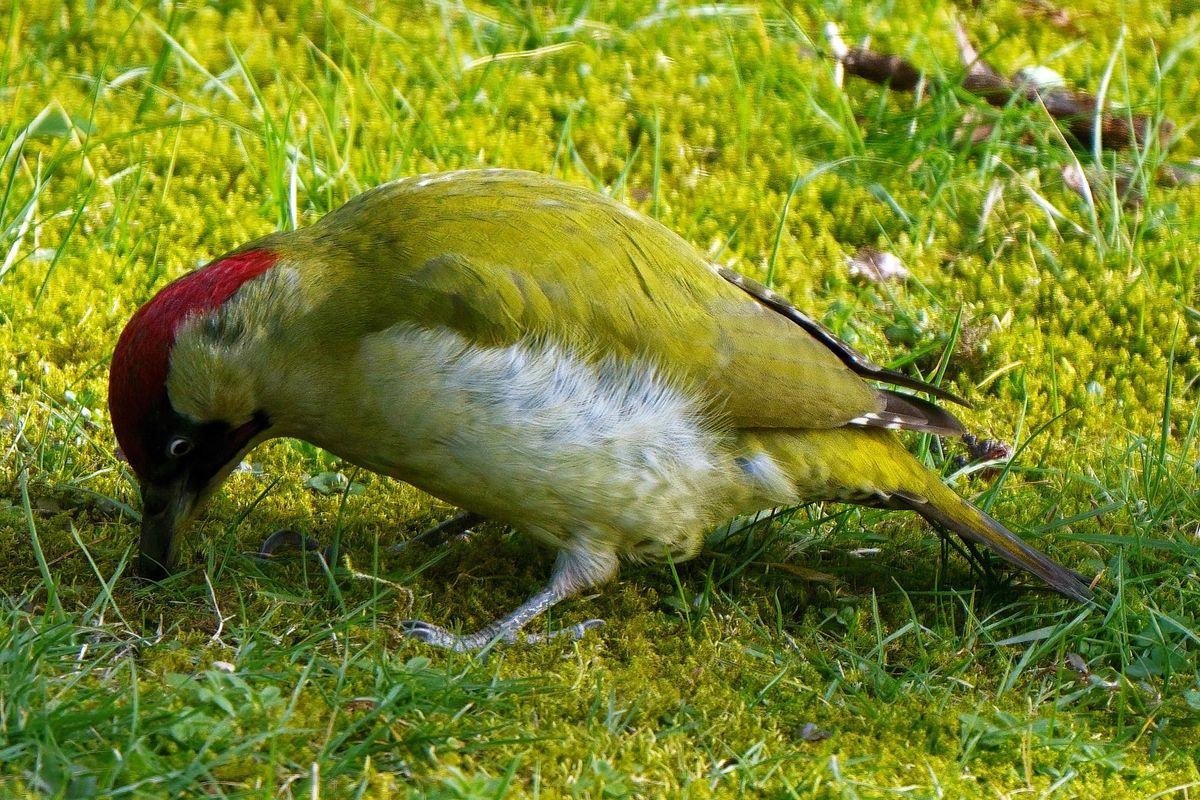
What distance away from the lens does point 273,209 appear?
18.2 ft

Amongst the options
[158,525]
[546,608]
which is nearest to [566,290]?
[546,608]

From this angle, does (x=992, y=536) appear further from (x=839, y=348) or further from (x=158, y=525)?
(x=158, y=525)

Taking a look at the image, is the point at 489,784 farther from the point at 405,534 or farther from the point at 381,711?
the point at 405,534

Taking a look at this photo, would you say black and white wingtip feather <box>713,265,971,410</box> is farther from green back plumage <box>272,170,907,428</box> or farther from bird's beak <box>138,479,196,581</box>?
bird's beak <box>138,479,196,581</box>

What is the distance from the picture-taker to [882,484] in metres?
4.08

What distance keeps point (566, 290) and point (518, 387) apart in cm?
30

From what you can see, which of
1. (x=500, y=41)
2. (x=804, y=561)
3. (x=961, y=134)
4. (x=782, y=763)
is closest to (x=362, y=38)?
(x=500, y=41)

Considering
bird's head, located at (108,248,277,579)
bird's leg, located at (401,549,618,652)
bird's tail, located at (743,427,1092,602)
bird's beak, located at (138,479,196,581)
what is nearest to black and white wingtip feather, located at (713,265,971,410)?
bird's tail, located at (743,427,1092,602)

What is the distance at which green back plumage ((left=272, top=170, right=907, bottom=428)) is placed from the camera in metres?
3.78

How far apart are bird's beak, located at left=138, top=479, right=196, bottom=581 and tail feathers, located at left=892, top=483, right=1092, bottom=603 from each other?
78.0 inches

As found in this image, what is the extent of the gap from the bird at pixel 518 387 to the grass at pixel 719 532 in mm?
216

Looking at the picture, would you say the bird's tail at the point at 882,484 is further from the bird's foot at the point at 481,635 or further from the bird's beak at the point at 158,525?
the bird's beak at the point at 158,525

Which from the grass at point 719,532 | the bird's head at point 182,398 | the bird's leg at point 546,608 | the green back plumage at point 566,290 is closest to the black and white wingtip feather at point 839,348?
the green back plumage at point 566,290

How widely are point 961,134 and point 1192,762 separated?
137 inches
